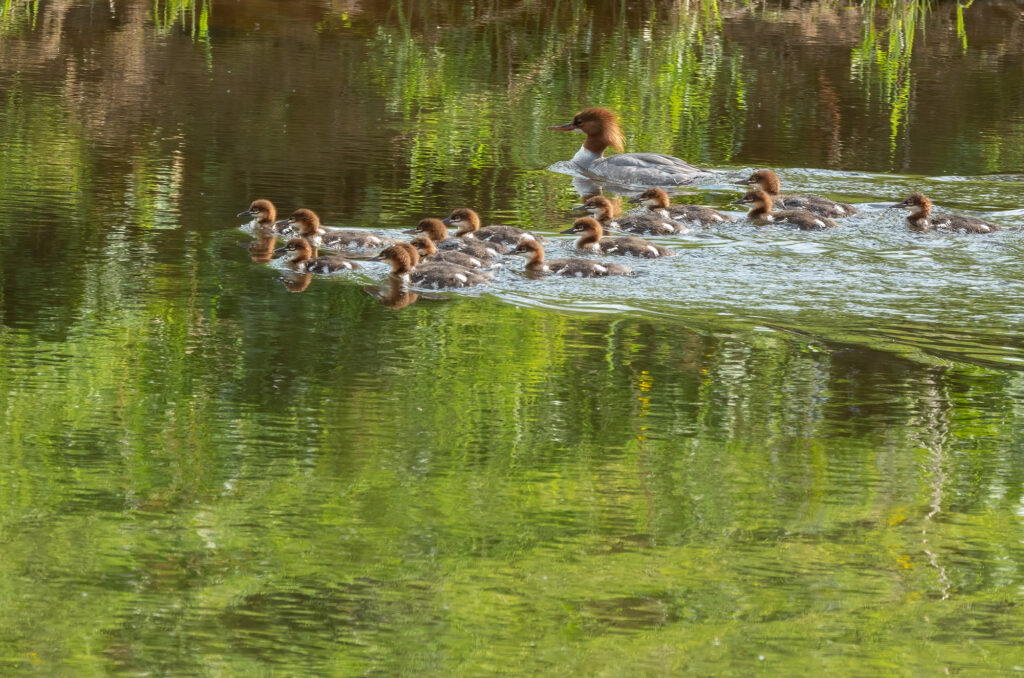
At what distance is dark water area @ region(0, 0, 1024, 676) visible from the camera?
3658 mm

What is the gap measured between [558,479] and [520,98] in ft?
28.0

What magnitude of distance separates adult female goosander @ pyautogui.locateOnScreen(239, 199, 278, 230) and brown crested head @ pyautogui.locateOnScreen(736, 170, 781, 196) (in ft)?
10.5

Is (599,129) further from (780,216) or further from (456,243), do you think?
(456,243)

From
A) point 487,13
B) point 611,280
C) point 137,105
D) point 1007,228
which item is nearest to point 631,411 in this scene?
point 611,280

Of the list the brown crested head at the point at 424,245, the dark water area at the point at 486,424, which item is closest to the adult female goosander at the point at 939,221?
the dark water area at the point at 486,424

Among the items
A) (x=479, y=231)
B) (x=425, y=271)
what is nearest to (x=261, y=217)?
(x=479, y=231)

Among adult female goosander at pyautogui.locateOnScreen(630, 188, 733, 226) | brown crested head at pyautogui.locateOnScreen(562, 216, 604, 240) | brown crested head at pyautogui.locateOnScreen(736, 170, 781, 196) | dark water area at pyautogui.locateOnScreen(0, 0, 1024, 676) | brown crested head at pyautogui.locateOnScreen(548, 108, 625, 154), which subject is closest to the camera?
dark water area at pyautogui.locateOnScreen(0, 0, 1024, 676)

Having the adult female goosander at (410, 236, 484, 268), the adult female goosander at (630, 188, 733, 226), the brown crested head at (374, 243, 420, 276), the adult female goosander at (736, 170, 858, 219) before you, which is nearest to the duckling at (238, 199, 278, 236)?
the adult female goosander at (410, 236, 484, 268)

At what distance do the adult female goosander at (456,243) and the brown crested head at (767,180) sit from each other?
2.35 meters

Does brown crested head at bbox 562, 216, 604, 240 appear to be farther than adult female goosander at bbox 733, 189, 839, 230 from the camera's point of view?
No

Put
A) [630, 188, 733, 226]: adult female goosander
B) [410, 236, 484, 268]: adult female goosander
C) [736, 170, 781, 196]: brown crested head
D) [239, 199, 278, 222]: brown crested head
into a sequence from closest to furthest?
[410, 236, 484, 268]: adult female goosander → [239, 199, 278, 222]: brown crested head → [630, 188, 733, 226]: adult female goosander → [736, 170, 781, 196]: brown crested head

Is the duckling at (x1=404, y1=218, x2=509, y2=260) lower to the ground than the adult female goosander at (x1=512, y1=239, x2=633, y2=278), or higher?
higher

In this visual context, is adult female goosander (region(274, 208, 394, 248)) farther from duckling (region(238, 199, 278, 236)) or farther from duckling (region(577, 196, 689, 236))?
duckling (region(577, 196, 689, 236))

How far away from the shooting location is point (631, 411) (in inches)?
207
